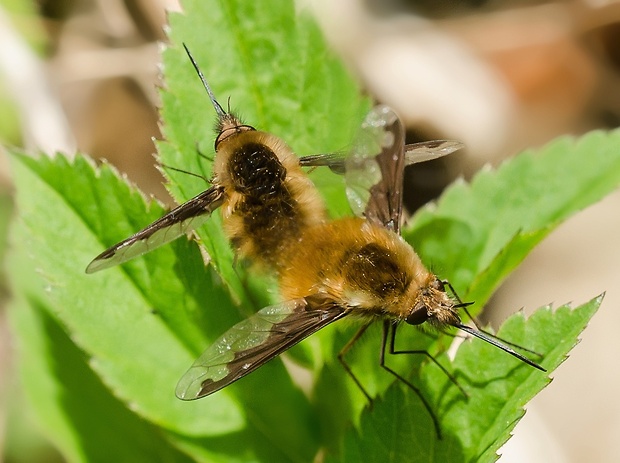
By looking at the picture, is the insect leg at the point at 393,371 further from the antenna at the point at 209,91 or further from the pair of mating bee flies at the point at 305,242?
the antenna at the point at 209,91

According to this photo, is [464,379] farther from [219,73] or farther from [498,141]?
[498,141]

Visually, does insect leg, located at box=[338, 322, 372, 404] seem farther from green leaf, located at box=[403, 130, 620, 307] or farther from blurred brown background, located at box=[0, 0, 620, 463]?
blurred brown background, located at box=[0, 0, 620, 463]

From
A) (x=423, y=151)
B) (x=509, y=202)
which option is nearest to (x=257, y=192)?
(x=423, y=151)

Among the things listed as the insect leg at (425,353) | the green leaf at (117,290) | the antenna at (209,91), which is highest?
the antenna at (209,91)

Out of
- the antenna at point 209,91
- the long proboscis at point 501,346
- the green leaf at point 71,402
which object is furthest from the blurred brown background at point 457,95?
the antenna at point 209,91

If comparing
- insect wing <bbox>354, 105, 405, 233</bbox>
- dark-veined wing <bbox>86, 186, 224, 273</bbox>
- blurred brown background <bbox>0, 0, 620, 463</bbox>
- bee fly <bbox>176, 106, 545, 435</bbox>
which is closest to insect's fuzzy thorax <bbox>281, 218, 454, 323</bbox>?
bee fly <bbox>176, 106, 545, 435</bbox>

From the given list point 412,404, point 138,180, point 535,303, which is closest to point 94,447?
point 412,404

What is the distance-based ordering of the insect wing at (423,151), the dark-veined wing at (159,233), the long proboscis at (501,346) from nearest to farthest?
1. the long proboscis at (501,346)
2. the dark-veined wing at (159,233)
3. the insect wing at (423,151)

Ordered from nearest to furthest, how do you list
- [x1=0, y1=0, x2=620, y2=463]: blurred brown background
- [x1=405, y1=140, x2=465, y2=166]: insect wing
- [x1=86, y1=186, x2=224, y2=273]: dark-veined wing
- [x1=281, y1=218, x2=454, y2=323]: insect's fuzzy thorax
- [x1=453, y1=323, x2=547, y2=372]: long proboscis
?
[x1=453, y1=323, x2=547, y2=372]: long proboscis < [x1=86, y1=186, x2=224, y2=273]: dark-veined wing < [x1=281, y1=218, x2=454, y2=323]: insect's fuzzy thorax < [x1=405, y1=140, x2=465, y2=166]: insect wing < [x1=0, y1=0, x2=620, y2=463]: blurred brown background
